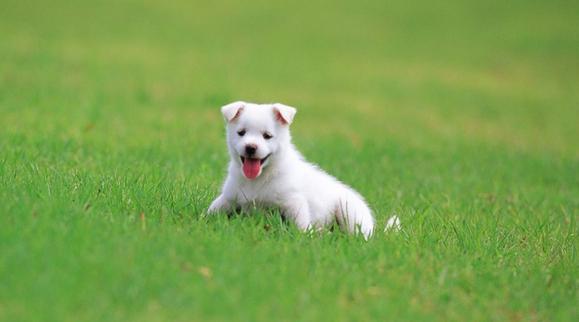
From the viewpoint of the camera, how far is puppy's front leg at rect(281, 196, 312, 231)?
632cm

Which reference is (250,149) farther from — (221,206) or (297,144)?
(297,144)

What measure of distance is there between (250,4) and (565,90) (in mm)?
13064

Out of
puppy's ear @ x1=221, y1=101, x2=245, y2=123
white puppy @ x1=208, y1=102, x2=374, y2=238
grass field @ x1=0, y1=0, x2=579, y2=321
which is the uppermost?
puppy's ear @ x1=221, y1=101, x2=245, y2=123

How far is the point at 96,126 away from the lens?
11.7 m

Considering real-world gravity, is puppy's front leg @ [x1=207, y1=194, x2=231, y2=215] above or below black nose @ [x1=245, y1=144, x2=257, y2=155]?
below

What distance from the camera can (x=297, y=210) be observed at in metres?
6.34

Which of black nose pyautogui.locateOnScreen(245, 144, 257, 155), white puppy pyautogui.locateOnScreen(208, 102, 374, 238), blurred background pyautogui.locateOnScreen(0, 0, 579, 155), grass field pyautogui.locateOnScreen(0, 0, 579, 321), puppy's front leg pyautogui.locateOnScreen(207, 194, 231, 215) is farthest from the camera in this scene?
blurred background pyautogui.locateOnScreen(0, 0, 579, 155)

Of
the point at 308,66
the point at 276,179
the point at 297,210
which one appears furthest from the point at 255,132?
the point at 308,66

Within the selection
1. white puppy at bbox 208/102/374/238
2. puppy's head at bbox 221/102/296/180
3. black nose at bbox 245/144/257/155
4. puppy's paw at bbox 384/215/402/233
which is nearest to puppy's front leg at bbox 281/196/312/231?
white puppy at bbox 208/102/374/238

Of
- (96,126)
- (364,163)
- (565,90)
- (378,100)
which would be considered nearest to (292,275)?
(364,163)

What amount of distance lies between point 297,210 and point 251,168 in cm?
49

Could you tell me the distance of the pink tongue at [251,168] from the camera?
6160 mm

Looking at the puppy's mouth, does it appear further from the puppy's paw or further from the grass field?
the puppy's paw

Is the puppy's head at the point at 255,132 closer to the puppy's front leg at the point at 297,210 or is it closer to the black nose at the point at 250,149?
the black nose at the point at 250,149
